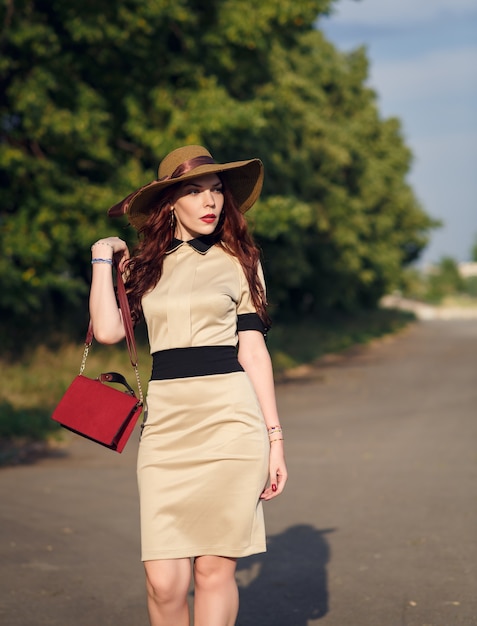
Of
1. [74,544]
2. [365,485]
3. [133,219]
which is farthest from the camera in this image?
[365,485]

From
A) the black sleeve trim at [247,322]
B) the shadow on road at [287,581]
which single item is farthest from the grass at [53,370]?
the black sleeve trim at [247,322]

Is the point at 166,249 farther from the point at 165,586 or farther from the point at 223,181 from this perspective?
the point at 165,586

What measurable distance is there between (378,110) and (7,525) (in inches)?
1596

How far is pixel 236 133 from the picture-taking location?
17297 mm

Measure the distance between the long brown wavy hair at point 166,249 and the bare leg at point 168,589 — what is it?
890 millimetres

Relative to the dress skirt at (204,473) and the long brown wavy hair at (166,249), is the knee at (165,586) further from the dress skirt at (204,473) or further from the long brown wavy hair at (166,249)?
the long brown wavy hair at (166,249)

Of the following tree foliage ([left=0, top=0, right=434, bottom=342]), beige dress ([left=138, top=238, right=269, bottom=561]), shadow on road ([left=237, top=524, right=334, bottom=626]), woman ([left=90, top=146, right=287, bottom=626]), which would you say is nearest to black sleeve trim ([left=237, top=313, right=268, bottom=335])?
woman ([left=90, top=146, right=287, bottom=626])

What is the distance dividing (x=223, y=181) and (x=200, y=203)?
0.18 meters

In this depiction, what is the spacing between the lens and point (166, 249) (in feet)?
13.3

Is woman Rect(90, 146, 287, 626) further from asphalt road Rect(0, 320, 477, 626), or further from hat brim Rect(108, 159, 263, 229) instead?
asphalt road Rect(0, 320, 477, 626)

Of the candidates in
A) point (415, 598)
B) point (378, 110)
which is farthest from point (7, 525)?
point (378, 110)

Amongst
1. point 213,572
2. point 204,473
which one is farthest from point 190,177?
point 213,572

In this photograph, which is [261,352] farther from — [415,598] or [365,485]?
[365,485]

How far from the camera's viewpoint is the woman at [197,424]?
382 cm
